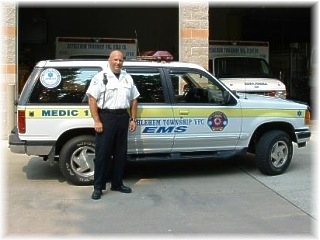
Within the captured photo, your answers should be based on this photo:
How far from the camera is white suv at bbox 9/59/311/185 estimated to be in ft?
21.9

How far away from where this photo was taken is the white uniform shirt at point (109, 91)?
20.3 ft

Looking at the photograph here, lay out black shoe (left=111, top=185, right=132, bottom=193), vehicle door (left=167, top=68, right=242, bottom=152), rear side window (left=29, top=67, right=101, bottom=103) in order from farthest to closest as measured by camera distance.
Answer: vehicle door (left=167, top=68, right=242, bottom=152) < rear side window (left=29, top=67, right=101, bottom=103) < black shoe (left=111, top=185, right=132, bottom=193)

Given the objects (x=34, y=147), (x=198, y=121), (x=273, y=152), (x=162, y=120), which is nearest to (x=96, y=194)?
(x=34, y=147)

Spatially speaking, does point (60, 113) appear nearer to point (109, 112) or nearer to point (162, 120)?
point (109, 112)

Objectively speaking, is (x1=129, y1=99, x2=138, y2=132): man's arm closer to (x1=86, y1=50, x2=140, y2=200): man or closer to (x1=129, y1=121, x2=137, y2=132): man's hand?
(x1=129, y1=121, x2=137, y2=132): man's hand

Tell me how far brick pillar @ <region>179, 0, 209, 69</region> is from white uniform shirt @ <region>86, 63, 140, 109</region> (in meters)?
5.05

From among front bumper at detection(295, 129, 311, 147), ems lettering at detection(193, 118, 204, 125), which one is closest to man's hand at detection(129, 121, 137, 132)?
ems lettering at detection(193, 118, 204, 125)

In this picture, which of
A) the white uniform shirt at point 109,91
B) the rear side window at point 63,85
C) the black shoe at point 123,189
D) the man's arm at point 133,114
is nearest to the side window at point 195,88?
the man's arm at point 133,114

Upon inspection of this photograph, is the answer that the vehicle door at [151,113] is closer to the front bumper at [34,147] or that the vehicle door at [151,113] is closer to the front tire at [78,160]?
the front tire at [78,160]

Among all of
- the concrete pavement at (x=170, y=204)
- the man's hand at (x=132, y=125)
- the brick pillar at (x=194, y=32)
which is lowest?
the concrete pavement at (x=170, y=204)

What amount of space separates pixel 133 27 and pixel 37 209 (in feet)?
57.9

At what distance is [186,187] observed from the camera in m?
6.86

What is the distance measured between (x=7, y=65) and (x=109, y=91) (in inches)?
203

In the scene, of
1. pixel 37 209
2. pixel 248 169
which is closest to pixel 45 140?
pixel 37 209
